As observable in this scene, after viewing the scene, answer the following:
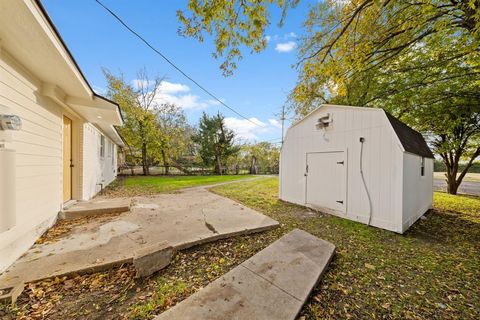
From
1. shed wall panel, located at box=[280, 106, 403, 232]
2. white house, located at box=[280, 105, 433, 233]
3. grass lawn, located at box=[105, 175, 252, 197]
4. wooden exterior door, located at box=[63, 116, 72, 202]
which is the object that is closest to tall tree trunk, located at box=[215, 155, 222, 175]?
grass lawn, located at box=[105, 175, 252, 197]

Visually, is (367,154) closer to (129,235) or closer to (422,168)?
(422,168)

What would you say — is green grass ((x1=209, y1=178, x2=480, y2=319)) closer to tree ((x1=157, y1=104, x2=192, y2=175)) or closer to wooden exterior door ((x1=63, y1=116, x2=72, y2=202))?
wooden exterior door ((x1=63, y1=116, x2=72, y2=202))

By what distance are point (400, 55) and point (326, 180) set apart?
447 cm

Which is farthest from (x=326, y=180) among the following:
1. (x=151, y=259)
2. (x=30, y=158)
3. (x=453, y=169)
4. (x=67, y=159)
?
(x=453, y=169)

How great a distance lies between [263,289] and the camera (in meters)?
2.05

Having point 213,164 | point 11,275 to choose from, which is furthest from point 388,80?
point 213,164

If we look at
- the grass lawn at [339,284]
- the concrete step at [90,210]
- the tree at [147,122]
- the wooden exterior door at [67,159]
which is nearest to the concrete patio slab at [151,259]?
the grass lawn at [339,284]

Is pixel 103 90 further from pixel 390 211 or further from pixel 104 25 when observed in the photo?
pixel 390 211

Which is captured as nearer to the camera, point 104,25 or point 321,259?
point 321,259

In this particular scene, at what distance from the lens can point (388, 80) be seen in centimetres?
848

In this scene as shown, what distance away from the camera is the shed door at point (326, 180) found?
532 cm

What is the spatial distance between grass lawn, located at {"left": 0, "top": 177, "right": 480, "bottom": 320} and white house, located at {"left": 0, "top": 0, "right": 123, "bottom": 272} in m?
1.04

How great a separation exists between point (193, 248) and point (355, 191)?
439cm

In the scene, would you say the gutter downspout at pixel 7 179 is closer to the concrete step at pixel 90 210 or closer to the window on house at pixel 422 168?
the concrete step at pixel 90 210
